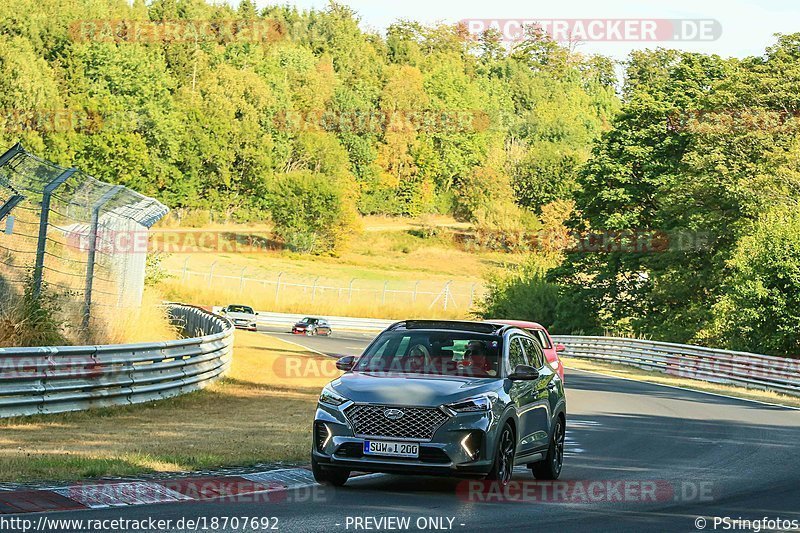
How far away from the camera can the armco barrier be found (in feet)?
52.7

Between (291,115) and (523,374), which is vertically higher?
(291,115)

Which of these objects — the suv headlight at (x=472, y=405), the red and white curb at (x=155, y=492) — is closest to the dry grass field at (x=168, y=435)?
the red and white curb at (x=155, y=492)

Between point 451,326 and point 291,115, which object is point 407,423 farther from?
point 291,115

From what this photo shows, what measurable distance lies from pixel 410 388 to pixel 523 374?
1.24 m

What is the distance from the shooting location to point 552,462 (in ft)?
43.7

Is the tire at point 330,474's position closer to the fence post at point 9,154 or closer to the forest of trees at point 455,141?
the fence post at point 9,154

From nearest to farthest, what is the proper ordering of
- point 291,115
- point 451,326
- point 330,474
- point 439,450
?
point 439,450 → point 330,474 → point 451,326 → point 291,115

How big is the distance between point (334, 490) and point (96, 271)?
12.8 meters

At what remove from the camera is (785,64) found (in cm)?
5631

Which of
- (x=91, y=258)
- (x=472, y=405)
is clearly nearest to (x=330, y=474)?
(x=472, y=405)

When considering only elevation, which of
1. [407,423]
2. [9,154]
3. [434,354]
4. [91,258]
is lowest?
[407,423]

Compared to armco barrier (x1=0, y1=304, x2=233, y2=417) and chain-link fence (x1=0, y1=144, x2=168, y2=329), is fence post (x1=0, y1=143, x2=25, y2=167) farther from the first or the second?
armco barrier (x1=0, y1=304, x2=233, y2=417)

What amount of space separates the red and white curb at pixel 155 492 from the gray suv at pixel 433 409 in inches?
22.7

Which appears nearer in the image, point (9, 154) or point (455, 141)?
point (9, 154)
